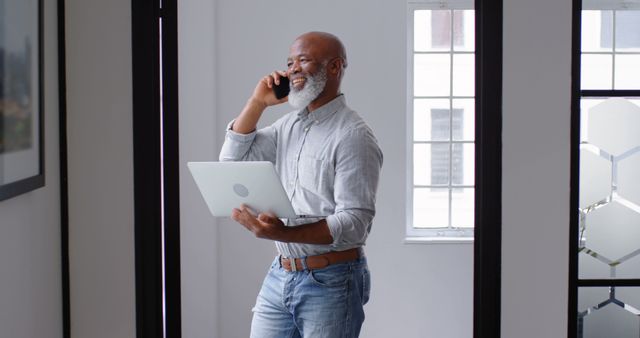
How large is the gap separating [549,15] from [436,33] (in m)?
2.55

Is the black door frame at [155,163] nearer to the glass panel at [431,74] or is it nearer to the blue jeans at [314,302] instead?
the blue jeans at [314,302]

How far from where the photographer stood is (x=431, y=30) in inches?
197

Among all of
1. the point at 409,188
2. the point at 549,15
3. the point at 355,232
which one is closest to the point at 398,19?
the point at 409,188

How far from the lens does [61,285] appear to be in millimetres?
2539

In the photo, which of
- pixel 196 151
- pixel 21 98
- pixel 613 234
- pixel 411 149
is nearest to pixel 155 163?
pixel 21 98

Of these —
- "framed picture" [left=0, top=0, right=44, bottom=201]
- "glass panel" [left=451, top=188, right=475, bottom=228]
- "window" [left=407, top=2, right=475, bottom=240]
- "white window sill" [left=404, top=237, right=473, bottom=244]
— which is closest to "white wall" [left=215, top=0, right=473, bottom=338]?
"white window sill" [left=404, top=237, right=473, bottom=244]

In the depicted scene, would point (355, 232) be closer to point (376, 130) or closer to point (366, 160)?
point (366, 160)

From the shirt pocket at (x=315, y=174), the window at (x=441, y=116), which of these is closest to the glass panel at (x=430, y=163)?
the window at (x=441, y=116)

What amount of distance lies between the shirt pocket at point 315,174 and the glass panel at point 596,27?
2.91ft

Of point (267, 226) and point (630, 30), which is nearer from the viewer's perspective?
point (267, 226)

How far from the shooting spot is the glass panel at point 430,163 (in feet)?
16.6

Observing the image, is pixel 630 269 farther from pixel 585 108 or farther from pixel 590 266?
pixel 585 108

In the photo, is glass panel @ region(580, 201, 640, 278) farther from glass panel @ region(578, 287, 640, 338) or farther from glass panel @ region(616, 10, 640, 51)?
glass panel @ region(616, 10, 640, 51)

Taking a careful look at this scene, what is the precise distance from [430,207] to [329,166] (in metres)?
2.76
